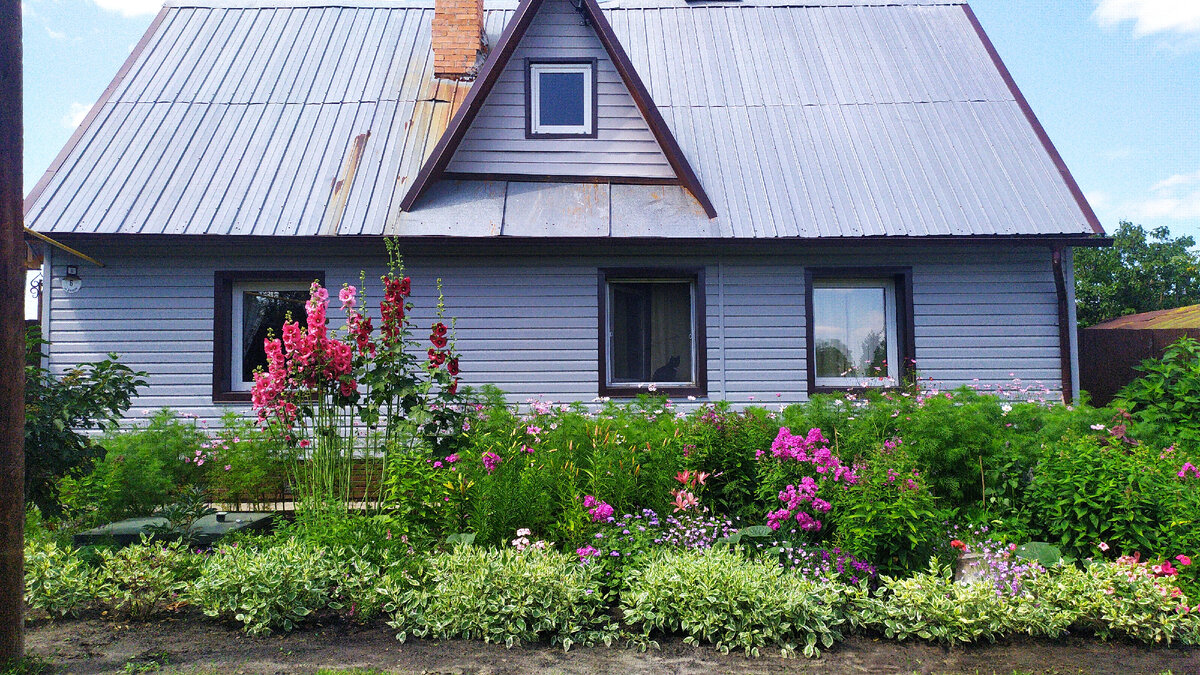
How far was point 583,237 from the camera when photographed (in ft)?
26.8

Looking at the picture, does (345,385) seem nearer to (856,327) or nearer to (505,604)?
(505,604)

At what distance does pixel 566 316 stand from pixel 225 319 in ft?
12.3

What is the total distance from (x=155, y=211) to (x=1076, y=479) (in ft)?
29.0

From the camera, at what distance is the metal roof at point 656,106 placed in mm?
8352

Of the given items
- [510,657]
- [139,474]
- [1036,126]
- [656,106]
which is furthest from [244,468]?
[1036,126]

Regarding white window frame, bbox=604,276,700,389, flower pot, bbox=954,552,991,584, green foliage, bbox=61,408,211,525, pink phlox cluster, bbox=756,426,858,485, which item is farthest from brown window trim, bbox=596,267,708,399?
green foliage, bbox=61,408,211,525

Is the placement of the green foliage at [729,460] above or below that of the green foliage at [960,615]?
above

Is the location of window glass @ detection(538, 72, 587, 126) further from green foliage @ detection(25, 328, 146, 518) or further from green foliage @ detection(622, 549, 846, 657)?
green foliage @ detection(622, 549, 846, 657)

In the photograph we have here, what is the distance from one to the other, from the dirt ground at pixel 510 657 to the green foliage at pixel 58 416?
0.94 meters

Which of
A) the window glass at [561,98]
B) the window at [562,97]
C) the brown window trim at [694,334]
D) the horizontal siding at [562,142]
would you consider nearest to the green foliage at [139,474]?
the brown window trim at [694,334]

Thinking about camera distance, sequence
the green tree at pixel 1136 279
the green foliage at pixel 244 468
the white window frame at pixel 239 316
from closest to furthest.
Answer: the green foliage at pixel 244 468 → the white window frame at pixel 239 316 → the green tree at pixel 1136 279

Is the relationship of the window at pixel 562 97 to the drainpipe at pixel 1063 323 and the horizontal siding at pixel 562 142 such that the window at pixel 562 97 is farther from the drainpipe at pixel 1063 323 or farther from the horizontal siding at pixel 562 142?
the drainpipe at pixel 1063 323

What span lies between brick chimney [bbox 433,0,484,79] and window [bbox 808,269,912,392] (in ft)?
18.6

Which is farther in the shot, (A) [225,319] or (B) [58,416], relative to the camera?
(A) [225,319]
